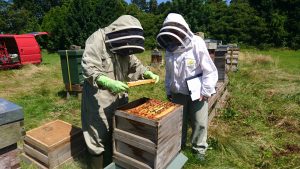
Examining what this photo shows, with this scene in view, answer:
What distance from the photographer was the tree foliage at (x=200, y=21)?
27016mm

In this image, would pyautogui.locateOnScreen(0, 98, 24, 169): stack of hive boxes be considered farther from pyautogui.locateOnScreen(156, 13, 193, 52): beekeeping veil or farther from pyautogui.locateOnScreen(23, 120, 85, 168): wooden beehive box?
pyautogui.locateOnScreen(156, 13, 193, 52): beekeeping veil

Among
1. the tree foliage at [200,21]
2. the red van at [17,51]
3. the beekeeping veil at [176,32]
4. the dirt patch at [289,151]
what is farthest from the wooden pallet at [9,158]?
the tree foliage at [200,21]

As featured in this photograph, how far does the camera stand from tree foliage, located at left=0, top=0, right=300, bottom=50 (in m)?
27.0

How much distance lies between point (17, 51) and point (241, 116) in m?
11.3

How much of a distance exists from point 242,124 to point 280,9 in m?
29.6

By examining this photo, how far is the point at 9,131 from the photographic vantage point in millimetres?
1771

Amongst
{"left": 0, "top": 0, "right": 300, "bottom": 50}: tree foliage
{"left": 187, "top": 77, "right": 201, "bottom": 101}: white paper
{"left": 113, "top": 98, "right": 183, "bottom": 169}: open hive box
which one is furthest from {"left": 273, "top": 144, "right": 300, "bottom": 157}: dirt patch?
{"left": 0, "top": 0, "right": 300, "bottom": 50}: tree foliage

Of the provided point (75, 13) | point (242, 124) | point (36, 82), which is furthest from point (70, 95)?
point (75, 13)

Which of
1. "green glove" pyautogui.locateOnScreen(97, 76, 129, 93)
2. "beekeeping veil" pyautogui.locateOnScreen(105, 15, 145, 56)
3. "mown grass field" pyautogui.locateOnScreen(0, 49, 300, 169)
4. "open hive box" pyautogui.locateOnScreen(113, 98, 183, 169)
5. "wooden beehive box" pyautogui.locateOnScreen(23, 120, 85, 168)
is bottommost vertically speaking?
"mown grass field" pyautogui.locateOnScreen(0, 49, 300, 169)

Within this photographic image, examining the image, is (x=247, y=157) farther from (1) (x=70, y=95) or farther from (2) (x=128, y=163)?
(1) (x=70, y=95)

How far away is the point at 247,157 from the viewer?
374 cm

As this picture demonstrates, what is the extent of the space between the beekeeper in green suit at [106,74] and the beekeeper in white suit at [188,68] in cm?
39

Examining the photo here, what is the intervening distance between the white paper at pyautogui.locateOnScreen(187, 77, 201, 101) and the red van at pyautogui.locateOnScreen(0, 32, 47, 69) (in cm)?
1041

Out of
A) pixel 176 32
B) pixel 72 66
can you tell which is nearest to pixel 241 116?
pixel 176 32
